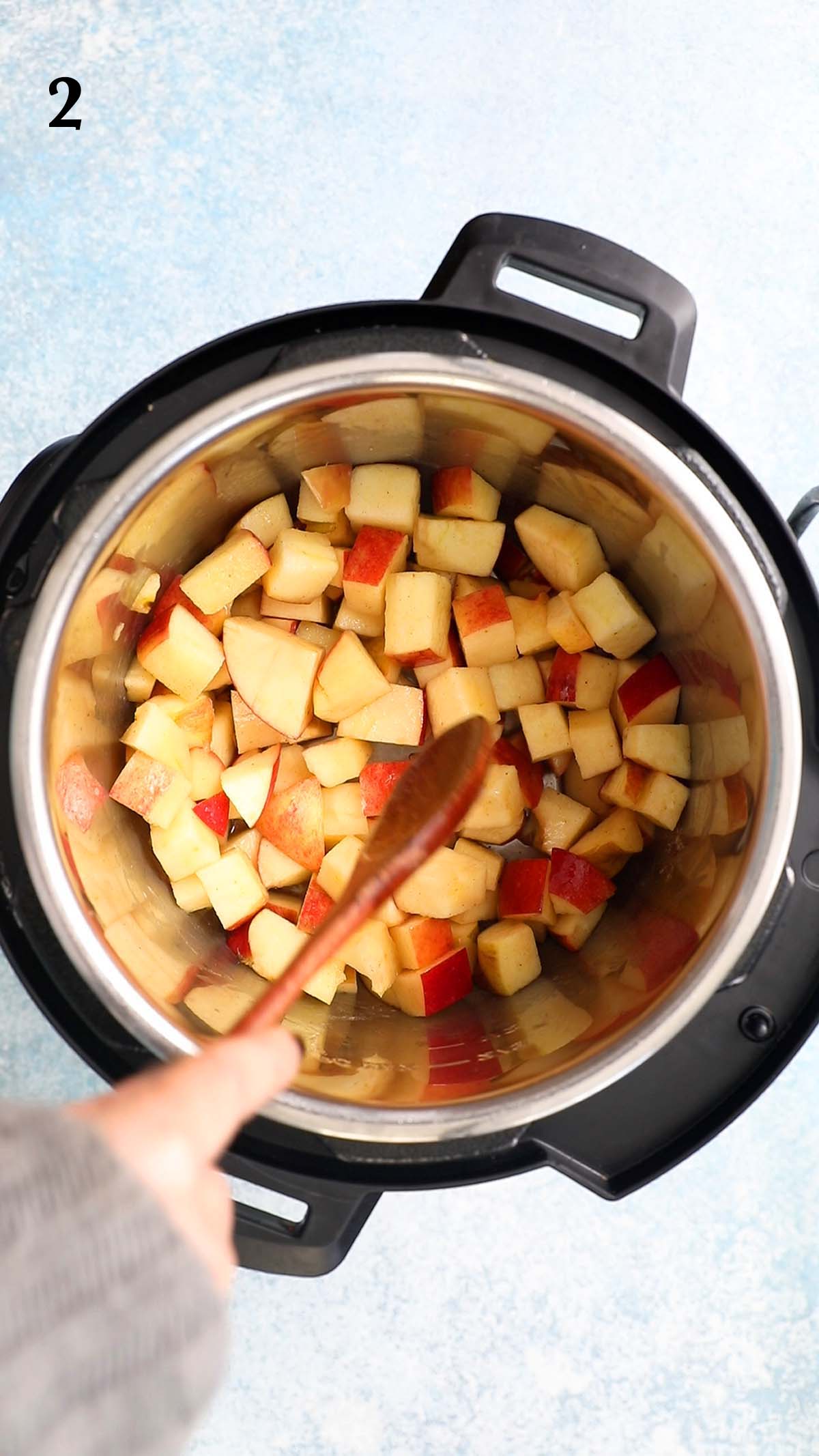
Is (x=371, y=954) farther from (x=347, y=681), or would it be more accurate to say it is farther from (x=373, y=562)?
(x=373, y=562)

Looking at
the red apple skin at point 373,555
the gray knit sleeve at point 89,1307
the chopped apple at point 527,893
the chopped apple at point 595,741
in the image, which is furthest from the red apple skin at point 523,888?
the gray knit sleeve at point 89,1307

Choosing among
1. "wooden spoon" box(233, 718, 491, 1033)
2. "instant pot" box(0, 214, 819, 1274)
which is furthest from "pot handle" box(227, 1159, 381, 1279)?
"wooden spoon" box(233, 718, 491, 1033)

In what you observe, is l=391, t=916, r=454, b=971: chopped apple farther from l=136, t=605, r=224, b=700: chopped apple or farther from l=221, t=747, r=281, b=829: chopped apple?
l=136, t=605, r=224, b=700: chopped apple

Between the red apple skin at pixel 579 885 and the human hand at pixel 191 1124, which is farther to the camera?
the red apple skin at pixel 579 885

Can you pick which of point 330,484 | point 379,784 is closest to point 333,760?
point 379,784

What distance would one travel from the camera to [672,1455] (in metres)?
1.21

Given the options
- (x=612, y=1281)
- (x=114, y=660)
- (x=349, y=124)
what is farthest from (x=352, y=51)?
(x=612, y=1281)

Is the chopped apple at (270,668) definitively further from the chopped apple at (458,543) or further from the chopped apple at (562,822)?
the chopped apple at (562,822)

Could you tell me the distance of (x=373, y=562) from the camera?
3.40 feet

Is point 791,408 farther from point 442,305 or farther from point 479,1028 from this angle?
point 479,1028

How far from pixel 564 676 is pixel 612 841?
161mm

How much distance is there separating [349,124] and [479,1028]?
979 mm

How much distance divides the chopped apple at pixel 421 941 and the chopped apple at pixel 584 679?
0.25 metres

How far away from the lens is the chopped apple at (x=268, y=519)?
3.40 ft
